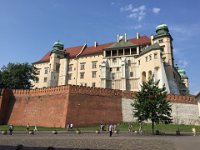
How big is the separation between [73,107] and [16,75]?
25.0 meters

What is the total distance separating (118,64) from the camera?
64562mm

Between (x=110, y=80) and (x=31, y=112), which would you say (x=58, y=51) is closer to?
(x=110, y=80)

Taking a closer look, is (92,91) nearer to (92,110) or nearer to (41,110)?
(92,110)

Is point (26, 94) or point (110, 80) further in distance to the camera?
point (110, 80)

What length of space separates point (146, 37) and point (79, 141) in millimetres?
51459

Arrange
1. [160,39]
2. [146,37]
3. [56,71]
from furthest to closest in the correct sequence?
1. [56,71]
2. [146,37]
3. [160,39]

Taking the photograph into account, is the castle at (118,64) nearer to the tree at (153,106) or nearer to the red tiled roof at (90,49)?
the red tiled roof at (90,49)

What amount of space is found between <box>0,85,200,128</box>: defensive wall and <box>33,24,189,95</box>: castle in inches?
358

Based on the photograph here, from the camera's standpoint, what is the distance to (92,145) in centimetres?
2034

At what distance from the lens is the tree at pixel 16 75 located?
5862 cm

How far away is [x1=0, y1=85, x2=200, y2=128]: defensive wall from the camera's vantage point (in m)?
40.4

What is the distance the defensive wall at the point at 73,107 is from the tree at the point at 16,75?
1192cm

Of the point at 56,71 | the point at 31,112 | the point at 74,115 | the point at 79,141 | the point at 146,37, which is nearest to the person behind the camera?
the point at 79,141

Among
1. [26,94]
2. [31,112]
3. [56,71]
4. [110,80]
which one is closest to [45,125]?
[31,112]
